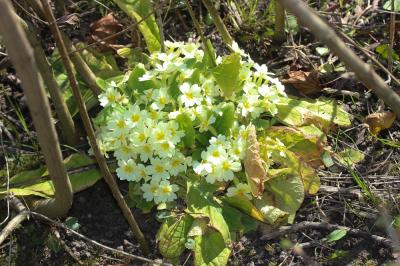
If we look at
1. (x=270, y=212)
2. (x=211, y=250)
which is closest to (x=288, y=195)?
(x=270, y=212)

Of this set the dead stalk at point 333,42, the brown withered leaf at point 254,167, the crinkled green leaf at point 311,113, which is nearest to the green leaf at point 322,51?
the crinkled green leaf at point 311,113

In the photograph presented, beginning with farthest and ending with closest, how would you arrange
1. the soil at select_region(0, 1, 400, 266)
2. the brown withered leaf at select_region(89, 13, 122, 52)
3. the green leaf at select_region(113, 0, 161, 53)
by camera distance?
the brown withered leaf at select_region(89, 13, 122, 52)
the green leaf at select_region(113, 0, 161, 53)
the soil at select_region(0, 1, 400, 266)

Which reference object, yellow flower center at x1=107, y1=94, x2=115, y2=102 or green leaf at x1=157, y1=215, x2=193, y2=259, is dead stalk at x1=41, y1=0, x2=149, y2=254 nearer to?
green leaf at x1=157, y1=215, x2=193, y2=259

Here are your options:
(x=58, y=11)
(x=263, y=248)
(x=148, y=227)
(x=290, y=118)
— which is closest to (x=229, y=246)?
(x=263, y=248)

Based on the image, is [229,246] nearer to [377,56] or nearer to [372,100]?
[372,100]

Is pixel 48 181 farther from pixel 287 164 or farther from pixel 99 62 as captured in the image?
pixel 287 164

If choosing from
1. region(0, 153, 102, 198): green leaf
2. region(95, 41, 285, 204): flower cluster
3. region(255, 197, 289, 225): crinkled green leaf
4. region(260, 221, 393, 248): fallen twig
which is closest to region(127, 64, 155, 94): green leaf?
region(95, 41, 285, 204): flower cluster

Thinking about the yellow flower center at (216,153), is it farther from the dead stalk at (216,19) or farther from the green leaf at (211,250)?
the dead stalk at (216,19)
